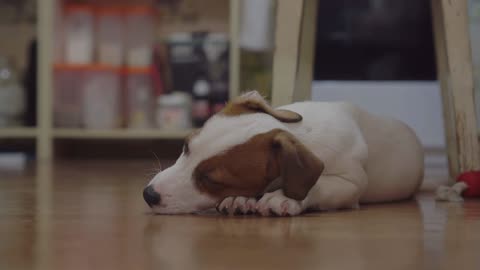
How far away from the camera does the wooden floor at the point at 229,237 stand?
836 millimetres

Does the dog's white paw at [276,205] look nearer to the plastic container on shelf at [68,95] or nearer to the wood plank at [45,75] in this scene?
the wood plank at [45,75]

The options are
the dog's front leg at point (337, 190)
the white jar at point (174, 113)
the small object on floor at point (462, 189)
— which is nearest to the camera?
the dog's front leg at point (337, 190)

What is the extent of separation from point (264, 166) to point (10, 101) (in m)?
2.33

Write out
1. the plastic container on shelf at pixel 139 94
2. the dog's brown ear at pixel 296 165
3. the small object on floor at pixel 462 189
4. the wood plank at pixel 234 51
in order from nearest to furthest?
the dog's brown ear at pixel 296 165
the small object on floor at pixel 462 189
the wood plank at pixel 234 51
the plastic container on shelf at pixel 139 94

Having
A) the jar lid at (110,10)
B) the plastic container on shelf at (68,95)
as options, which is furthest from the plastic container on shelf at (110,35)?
the plastic container on shelf at (68,95)

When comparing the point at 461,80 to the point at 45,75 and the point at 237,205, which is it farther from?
the point at 45,75

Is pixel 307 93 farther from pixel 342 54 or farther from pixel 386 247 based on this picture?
pixel 342 54

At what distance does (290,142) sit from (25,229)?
15.6 inches

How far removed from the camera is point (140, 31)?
3486 millimetres

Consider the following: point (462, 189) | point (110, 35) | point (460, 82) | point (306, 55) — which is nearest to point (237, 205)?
point (462, 189)

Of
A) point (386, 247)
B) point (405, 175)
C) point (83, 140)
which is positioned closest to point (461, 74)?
point (405, 175)

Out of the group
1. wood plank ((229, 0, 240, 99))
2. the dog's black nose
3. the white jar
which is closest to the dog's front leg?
the dog's black nose

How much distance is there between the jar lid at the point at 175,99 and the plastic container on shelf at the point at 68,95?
347 millimetres

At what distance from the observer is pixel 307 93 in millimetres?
1875
